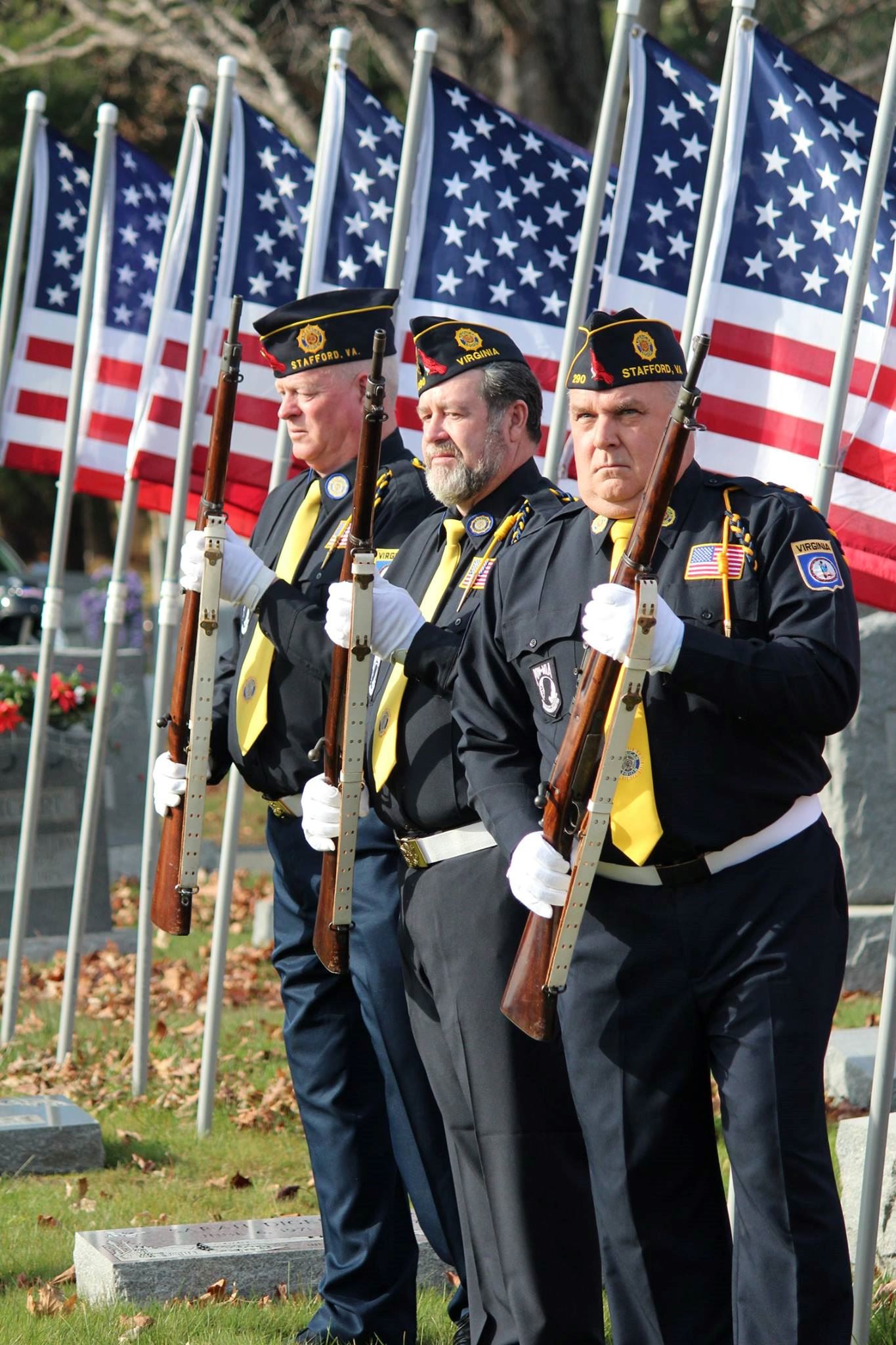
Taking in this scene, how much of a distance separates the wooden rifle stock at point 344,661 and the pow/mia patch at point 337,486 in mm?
520

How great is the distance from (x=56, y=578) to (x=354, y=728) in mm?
4015

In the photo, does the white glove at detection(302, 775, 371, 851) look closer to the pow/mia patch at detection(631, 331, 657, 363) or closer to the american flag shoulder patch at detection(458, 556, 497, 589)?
the american flag shoulder patch at detection(458, 556, 497, 589)

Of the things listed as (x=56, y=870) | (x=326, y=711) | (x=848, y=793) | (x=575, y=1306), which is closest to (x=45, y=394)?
(x=56, y=870)

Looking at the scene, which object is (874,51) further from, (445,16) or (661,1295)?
(661,1295)

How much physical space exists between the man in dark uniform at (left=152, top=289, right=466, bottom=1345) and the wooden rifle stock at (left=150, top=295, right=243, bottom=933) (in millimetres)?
123

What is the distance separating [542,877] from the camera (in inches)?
129

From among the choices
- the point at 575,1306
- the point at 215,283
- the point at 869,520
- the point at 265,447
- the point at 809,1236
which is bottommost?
the point at 575,1306

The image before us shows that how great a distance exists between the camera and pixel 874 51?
57.8ft

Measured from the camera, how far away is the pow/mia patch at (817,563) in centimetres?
326

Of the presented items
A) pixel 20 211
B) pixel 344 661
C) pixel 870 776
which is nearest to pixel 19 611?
pixel 20 211

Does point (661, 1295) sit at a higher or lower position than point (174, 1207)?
higher

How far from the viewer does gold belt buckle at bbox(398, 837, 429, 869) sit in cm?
384

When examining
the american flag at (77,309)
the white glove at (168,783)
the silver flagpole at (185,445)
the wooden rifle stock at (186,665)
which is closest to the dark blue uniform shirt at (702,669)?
the wooden rifle stock at (186,665)

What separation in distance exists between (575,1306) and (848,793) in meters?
4.94
